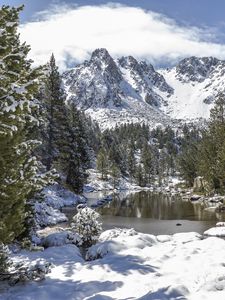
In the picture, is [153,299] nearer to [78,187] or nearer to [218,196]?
[78,187]

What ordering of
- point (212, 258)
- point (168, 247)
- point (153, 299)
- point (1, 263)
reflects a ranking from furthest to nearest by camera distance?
point (168, 247)
point (212, 258)
point (1, 263)
point (153, 299)

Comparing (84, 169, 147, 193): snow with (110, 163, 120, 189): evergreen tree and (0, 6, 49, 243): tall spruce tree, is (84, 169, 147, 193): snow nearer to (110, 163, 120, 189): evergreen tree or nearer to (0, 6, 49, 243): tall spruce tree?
(110, 163, 120, 189): evergreen tree

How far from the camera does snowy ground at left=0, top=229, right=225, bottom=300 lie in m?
13.3

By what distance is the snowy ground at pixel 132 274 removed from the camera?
13.3 metres

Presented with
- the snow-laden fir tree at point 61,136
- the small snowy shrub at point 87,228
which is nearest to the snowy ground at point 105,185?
the snow-laden fir tree at point 61,136

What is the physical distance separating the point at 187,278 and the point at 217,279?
69.4 inches

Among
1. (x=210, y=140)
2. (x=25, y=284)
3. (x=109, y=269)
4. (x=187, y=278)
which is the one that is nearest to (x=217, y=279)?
(x=187, y=278)

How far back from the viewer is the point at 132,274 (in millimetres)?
16281

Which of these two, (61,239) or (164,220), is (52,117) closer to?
(164,220)

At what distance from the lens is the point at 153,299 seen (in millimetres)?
12438

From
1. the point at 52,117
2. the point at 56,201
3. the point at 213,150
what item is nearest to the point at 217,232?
the point at 56,201

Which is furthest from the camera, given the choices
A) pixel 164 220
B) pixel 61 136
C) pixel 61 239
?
pixel 61 136

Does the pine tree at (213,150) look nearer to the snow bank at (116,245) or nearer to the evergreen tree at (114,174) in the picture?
the snow bank at (116,245)

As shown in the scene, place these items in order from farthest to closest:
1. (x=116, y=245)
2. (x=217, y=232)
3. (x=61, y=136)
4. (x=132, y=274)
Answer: (x=61, y=136) < (x=217, y=232) < (x=116, y=245) < (x=132, y=274)
